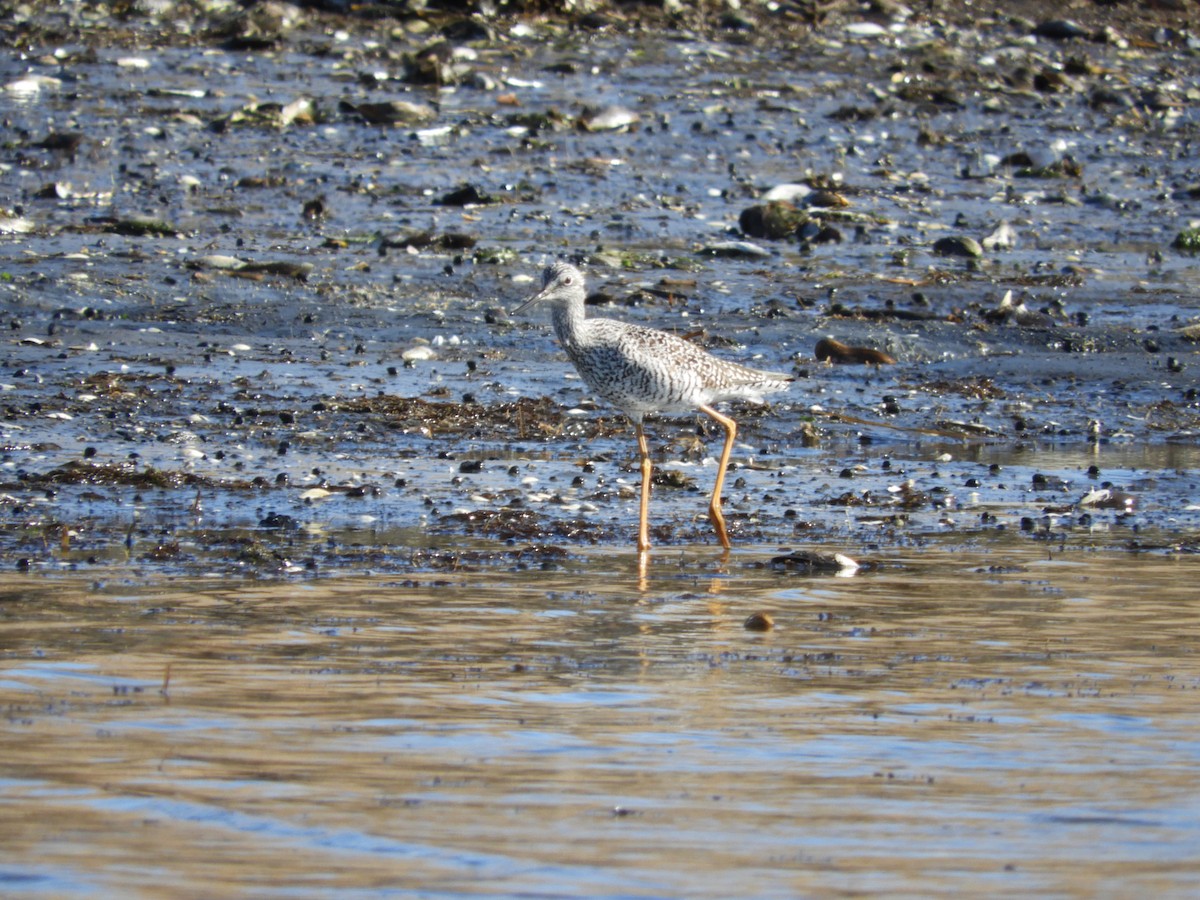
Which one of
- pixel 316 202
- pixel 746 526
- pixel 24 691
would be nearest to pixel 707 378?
pixel 746 526

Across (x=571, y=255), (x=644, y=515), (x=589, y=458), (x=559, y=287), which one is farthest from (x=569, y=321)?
(x=571, y=255)

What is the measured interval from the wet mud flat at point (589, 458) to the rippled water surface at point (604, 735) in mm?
21

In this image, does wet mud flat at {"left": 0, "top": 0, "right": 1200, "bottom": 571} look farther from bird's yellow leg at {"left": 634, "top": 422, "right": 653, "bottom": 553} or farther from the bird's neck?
the bird's neck

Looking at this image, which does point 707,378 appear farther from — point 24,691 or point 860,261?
point 860,261

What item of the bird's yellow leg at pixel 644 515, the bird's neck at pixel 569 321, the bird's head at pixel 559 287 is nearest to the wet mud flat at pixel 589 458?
A: the bird's yellow leg at pixel 644 515

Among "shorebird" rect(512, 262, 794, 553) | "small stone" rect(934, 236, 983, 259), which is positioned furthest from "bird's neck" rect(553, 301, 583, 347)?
"small stone" rect(934, 236, 983, 259)

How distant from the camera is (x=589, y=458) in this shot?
9.90 meters

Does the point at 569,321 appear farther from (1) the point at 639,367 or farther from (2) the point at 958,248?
(2) the point at 958,248

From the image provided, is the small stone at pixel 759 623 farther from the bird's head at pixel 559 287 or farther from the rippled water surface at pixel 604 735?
the bird's head at pixel 559 287

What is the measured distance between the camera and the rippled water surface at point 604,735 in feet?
13.4

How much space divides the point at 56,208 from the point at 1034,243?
26.0 ft

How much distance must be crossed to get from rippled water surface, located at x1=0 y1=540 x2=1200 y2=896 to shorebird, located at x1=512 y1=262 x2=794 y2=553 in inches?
69.1

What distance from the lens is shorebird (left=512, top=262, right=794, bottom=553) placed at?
8.94m

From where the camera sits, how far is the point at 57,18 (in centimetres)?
1873
